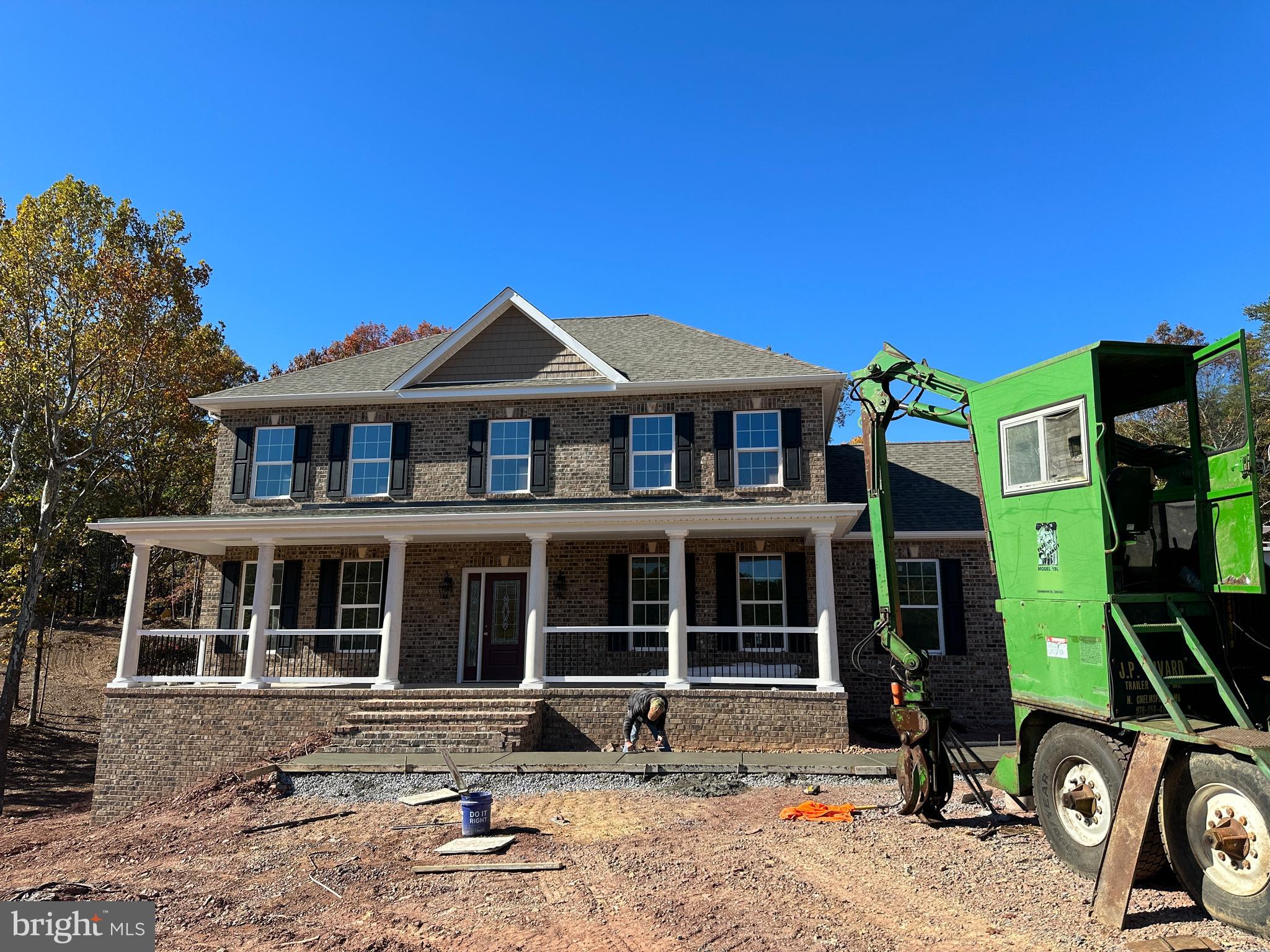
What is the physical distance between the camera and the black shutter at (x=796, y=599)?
1463 cm

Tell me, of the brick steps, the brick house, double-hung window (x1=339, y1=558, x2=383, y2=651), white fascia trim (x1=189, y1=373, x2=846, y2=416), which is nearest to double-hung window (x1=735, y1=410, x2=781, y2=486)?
the brick house

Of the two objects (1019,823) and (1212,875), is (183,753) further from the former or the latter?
(1212,875)

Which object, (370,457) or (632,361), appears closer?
(370,457)

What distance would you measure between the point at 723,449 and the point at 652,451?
1442 millimetres

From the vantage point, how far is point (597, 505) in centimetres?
1478

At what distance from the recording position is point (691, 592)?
15016 mm

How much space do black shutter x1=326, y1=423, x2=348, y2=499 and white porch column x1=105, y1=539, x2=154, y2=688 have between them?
3.43 m

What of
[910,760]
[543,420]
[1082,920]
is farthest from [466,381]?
[1082,920]

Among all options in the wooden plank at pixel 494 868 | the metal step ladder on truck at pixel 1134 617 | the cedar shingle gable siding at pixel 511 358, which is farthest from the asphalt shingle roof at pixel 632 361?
the wooden plank at pixel 494 868

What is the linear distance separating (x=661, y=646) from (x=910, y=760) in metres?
7.21

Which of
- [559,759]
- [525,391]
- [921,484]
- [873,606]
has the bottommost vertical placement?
[559,759]

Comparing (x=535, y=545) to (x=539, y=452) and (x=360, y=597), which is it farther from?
(x=360, y=597)

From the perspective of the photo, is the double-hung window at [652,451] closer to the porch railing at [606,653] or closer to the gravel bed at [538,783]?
the porch railing at [606,653]

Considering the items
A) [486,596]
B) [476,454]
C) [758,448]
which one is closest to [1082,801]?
[758,448]
